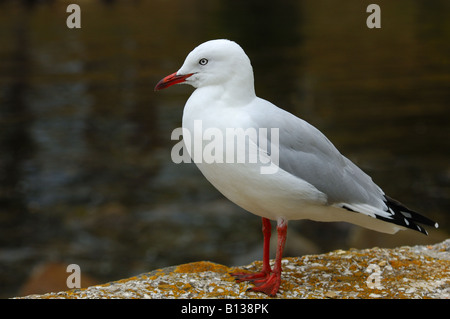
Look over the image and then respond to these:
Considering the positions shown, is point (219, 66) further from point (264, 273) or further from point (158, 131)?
point (158, 131)

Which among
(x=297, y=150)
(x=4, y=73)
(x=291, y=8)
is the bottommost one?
(x=297, y=150)

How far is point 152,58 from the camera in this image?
98.1 ft

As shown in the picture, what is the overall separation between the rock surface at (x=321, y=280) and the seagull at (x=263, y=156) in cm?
32

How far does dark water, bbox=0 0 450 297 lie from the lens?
1203cm

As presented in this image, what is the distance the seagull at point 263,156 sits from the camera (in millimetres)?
4832

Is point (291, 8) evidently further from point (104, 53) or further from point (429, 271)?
point (429, 271)

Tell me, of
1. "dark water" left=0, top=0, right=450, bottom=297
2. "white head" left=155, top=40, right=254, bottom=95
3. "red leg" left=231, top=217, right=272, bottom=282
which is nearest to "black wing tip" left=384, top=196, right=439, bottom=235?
"red leg" left=231, top=217, right=272, bottom=282

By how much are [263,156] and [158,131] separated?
13710 mm

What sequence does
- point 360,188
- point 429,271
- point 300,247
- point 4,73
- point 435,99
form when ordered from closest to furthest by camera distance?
point 360,188 < point 429,271 < point 300,247 < point 435,99 < point 4,73

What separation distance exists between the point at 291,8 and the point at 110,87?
33577 mm

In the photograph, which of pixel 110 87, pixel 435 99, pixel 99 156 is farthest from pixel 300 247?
pixel 110 87

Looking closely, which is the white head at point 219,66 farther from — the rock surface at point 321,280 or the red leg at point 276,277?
the rock surface at point 321,280

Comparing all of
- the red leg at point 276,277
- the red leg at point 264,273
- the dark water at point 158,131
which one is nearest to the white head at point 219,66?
the red leg at point 276,277

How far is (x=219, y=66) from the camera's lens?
16.4 ft
